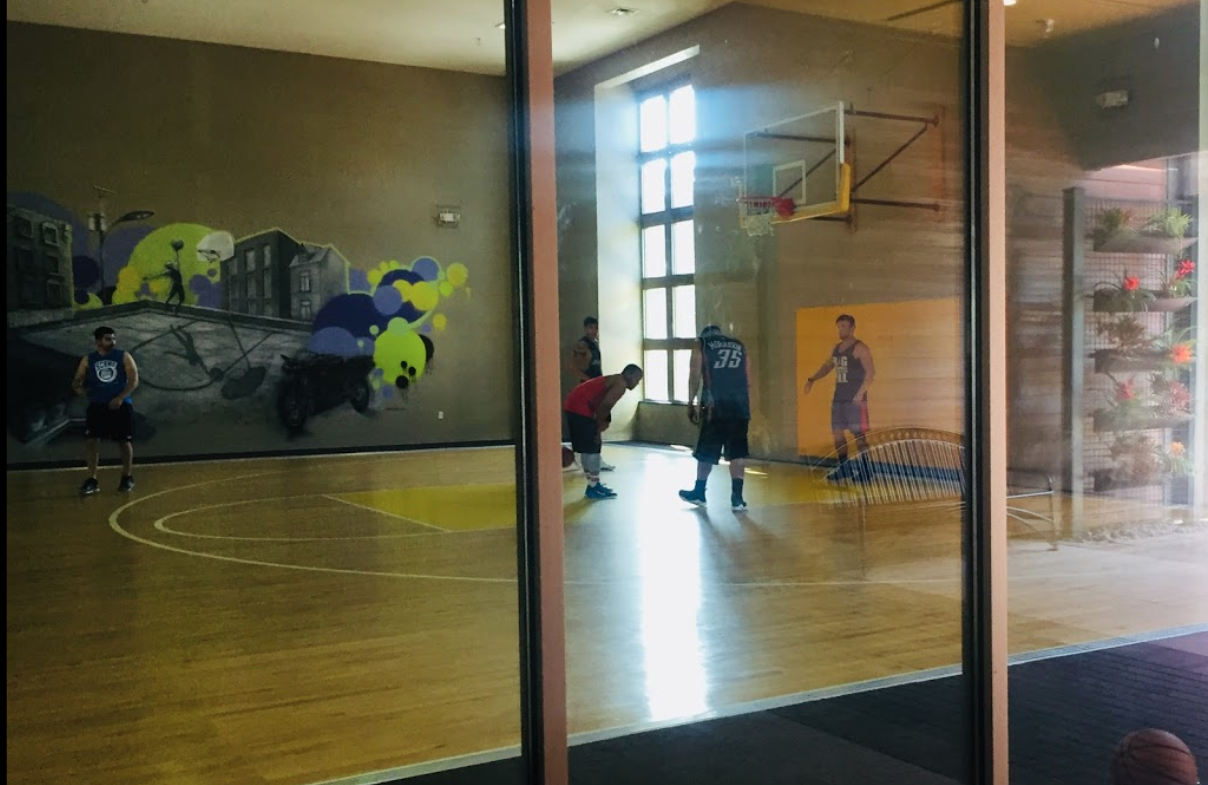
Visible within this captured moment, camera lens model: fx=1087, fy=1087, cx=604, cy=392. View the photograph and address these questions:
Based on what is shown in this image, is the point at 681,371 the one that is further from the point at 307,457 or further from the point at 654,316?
the point at 307,457

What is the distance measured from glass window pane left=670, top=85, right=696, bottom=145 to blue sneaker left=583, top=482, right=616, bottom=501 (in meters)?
2.44

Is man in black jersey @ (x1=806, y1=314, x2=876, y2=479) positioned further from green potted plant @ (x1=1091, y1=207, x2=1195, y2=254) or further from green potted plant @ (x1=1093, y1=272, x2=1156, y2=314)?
green potted plant @ (x1=1091, y1=207, x2=1195, y2=254)

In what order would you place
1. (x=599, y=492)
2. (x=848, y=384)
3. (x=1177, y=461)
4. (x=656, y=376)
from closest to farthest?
1. (x=599, y=492)
2. (x=656, y=376)
3. (x=1177, y=461)
4. (x=848, y=384)

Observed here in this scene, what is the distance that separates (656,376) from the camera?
460cm

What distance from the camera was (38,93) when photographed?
614cm

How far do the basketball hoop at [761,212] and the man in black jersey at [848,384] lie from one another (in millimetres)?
1017

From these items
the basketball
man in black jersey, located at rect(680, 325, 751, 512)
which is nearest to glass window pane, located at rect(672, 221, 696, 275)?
man in black jersey, located at rect(680, 325, 751, 512)

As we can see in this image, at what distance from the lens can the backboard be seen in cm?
842

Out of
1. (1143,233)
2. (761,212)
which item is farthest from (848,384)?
(1143,233)

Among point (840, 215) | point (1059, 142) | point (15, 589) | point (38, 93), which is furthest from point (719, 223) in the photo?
point (15, 589)

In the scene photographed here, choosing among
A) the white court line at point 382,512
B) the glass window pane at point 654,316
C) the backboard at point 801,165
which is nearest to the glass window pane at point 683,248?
the glass window pane at point 654,316

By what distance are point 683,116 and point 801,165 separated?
2.46m

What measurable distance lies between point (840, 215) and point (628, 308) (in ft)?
16.1

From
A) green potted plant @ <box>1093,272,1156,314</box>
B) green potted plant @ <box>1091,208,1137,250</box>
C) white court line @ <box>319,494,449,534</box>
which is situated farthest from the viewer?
green potted plant @ <box>1091,208,1137,250</box>
